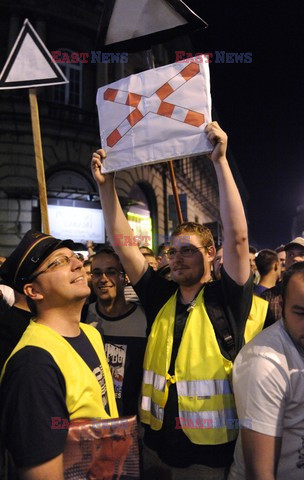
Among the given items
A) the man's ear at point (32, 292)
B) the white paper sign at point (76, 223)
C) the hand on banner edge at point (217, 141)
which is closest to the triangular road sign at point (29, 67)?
the hand on banner edge at point (217, 141)

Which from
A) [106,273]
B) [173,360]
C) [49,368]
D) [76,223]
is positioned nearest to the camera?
[49,368]

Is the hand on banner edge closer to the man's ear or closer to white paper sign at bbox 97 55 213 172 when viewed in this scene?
white paper sign at bbox 97 55 213 172

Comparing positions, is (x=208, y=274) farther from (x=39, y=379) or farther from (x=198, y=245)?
(x=39, y=379)

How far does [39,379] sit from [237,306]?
1093 millimetres

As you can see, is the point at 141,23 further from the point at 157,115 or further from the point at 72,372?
the point at 72,372

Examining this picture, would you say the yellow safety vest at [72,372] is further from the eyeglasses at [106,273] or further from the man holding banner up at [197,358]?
the eyeglasses at [106,273]

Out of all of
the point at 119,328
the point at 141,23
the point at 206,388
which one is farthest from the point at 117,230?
the point at 141,23

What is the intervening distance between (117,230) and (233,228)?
844mm

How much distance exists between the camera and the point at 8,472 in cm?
139

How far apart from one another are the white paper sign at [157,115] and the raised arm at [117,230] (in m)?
0.07

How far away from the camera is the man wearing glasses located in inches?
95.3

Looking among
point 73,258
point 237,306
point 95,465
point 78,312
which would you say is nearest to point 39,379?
point 95,465

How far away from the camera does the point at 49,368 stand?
4.48ft

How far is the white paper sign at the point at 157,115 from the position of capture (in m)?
2.15
